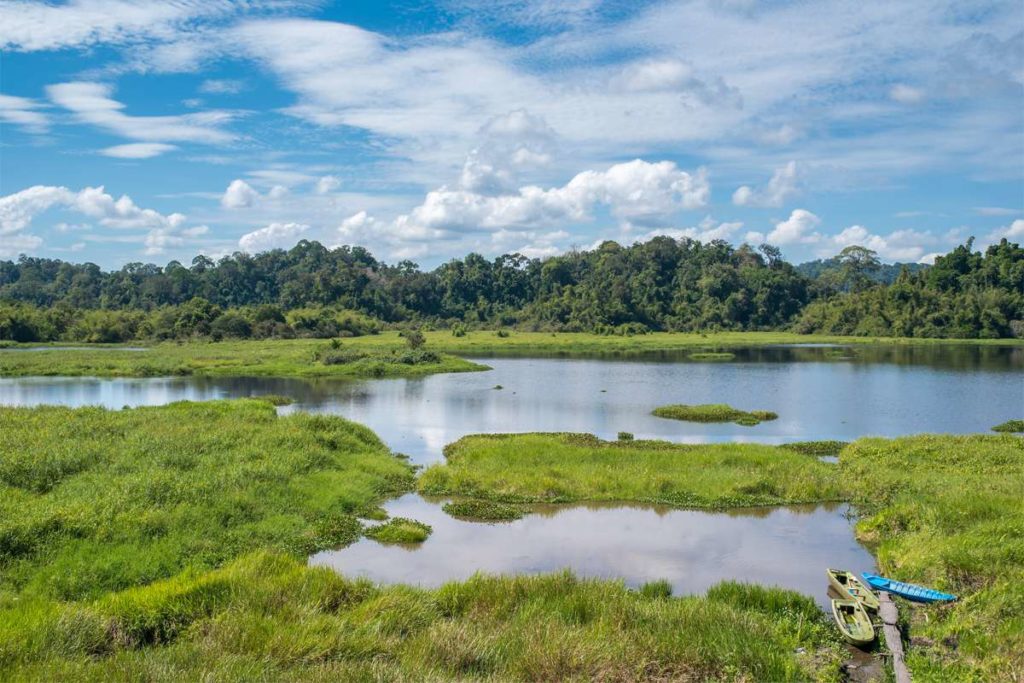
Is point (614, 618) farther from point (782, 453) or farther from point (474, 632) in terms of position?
point (782, 453)

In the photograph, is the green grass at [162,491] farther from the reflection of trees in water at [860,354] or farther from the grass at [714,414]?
the reflection of trees in water at [860,354]

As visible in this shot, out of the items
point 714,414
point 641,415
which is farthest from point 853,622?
point 641,415

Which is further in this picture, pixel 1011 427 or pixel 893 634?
pixel 1011 427

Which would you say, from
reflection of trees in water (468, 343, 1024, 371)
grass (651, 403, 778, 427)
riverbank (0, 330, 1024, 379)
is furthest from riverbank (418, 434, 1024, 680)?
reflection of trees in water (468, 343, 1024, 371)

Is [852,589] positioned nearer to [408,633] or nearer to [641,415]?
[408,633]

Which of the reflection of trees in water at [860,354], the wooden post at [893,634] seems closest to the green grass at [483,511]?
the wooden post at [893,634]

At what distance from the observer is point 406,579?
17.1m

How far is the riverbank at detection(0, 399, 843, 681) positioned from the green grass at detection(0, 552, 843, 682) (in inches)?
1.3

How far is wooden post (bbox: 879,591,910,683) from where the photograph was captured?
472 inches

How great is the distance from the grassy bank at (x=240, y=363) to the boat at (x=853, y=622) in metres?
49.5

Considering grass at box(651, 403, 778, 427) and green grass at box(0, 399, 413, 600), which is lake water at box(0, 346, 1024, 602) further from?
green grass at box(0, 399, 413, 600)

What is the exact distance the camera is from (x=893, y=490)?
73.7 feet

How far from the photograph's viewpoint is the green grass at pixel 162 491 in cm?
1506

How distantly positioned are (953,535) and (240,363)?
60.1 metres
